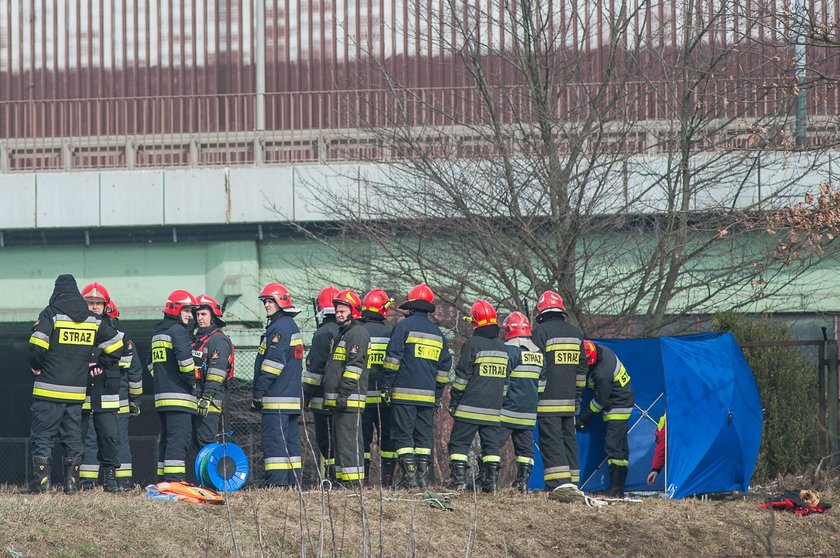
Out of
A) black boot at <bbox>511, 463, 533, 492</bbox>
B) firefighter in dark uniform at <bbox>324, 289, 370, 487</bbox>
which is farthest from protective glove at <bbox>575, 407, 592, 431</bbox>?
firefighter in dark uniform at <bbox>324, 289, 370, 487</bbox>

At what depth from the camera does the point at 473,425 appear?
42.4ft

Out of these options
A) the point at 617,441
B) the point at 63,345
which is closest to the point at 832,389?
the point at 617,441

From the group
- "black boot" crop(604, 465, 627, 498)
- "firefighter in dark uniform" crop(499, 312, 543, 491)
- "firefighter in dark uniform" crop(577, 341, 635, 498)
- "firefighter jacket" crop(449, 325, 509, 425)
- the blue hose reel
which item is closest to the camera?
the blue hose reel

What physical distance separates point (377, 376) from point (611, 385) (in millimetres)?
2443

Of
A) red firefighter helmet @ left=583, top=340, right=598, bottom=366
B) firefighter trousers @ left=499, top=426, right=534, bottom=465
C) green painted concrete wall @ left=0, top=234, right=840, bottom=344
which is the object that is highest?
green painted concrete wall @ left=0, top=234, right=840, bottom=344

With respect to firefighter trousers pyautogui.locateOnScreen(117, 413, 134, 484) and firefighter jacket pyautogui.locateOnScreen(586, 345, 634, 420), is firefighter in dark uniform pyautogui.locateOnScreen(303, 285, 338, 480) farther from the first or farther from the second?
firefighter jacket pyautogui.locateOnScreen(586, 345, 634, 420)

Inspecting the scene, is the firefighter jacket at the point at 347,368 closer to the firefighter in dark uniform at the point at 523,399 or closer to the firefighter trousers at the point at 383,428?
the firefighter trousers at the point at 383,428

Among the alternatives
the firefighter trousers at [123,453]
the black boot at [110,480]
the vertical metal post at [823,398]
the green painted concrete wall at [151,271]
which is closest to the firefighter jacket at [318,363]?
the firefighter trousers at [123,453]

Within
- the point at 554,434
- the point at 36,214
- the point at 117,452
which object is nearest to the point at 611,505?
the point at 554,434

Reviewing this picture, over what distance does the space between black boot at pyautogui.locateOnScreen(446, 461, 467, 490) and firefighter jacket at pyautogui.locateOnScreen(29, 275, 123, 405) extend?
366cm

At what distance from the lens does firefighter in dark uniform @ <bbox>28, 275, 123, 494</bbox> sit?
11922 mm

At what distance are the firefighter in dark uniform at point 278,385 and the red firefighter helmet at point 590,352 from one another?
2929 mm

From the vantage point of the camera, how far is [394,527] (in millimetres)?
11102

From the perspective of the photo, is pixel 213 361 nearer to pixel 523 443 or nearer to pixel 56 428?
pixel 56 428
